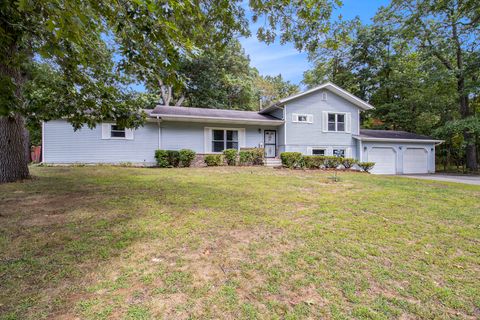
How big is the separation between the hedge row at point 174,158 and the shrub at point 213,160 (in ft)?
2.69

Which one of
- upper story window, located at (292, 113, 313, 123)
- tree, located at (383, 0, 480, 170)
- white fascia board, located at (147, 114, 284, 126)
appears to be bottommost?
white fascia board, located at (147, 114, 284, 126)

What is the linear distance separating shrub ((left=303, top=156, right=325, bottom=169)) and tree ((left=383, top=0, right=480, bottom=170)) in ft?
35.3

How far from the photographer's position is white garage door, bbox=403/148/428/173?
16625mm

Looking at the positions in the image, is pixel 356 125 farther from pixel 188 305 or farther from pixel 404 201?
pixel 188 305

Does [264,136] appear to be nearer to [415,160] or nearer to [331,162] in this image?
[331,162]

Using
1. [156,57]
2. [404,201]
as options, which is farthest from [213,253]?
[404,201]

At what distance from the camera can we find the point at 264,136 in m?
15.7

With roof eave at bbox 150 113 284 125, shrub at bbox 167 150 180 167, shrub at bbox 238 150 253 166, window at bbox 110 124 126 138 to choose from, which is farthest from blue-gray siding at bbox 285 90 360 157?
window at bbox 110 124 126 138

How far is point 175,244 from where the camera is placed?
120 inches

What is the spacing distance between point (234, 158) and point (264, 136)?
3.50 metres

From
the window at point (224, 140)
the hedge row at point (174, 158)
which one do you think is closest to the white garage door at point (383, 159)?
the window at point (224, 140)

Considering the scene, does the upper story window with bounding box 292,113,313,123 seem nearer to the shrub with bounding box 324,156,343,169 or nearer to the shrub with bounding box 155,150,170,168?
the shrub with bounding box 324,156,343,169

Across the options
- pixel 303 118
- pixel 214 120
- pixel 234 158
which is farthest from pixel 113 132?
pixel 303 118

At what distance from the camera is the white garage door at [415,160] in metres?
16.6
